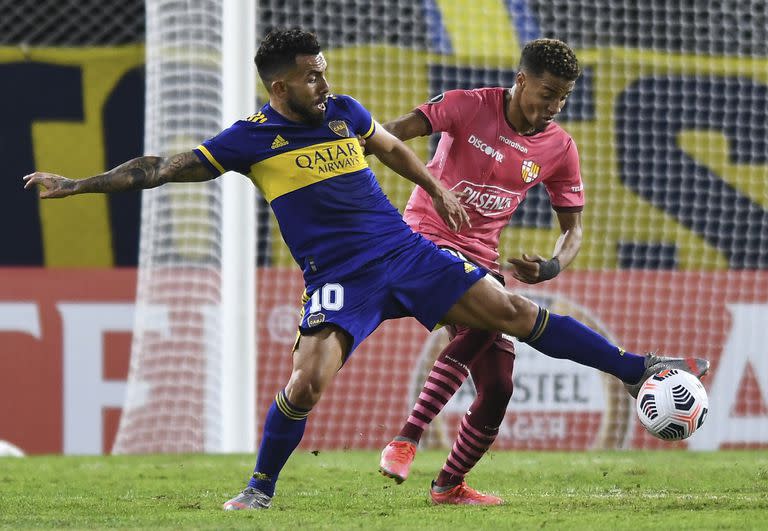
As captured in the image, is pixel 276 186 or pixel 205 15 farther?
pixel 205 15

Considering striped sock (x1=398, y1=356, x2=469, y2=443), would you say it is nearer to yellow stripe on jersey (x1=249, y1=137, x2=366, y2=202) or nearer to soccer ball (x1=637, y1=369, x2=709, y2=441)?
soccer ball (x1=637, y1=369, x2=709, y2=441)

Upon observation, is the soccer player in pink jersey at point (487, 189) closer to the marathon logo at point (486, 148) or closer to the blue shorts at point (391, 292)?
the marathon logo at point (486, 148)

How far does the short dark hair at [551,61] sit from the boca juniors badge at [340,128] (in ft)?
2.76

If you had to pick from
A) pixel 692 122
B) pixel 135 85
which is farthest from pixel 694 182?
pixel 135 85

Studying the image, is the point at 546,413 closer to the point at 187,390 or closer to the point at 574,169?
the point at 187,390

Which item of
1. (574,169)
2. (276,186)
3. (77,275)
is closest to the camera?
(276,186)

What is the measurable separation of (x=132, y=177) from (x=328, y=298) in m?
0.83

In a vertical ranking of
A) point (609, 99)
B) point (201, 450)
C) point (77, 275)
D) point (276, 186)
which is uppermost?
point (609, 99)

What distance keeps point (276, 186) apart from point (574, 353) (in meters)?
1.27

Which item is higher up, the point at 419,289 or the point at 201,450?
the point at 419,289

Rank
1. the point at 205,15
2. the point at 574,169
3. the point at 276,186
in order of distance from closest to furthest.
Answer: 1. the point at 276,186
2. the point at 574,169
3. the point at 205,15

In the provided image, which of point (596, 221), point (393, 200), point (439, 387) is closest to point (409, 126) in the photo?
point (439, 387)

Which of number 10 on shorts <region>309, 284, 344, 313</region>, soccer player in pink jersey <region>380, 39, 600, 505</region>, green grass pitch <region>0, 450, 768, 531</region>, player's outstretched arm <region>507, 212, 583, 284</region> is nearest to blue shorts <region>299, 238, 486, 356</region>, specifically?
number 10 on shorts <region>309, 284, 344, 313</region>

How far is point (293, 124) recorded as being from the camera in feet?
15.3
